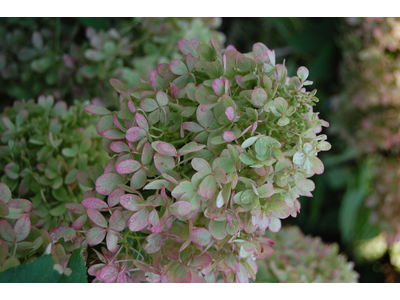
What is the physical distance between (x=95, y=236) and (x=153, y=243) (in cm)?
6

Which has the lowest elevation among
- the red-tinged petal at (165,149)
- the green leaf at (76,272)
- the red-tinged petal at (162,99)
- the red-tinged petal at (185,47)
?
the green leaf at (76,272)

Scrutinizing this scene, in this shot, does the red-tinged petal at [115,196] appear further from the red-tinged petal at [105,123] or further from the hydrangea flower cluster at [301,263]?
the hydrangea flower cluster at [301,263]

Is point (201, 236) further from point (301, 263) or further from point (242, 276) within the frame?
point (301, 263)

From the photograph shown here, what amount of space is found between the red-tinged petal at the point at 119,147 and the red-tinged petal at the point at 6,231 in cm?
12

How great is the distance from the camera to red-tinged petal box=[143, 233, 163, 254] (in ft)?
1.04

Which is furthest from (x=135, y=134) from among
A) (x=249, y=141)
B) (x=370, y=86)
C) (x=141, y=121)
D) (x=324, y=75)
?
(x=324, y=75)

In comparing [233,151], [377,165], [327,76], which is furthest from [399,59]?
[233,151]

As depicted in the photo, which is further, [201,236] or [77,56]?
[77,56]

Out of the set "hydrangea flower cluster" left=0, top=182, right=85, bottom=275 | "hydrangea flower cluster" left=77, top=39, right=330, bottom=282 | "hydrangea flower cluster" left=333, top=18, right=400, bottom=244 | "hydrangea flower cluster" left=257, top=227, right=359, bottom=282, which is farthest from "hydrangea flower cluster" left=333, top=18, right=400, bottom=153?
"hydrangea flower cluster" left=0, top=182, right=85, bottom=275

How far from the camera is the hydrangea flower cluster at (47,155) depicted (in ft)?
1.40

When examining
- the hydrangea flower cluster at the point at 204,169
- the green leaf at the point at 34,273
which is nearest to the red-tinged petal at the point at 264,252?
the hydrangea flower cluster at the point at 204,169

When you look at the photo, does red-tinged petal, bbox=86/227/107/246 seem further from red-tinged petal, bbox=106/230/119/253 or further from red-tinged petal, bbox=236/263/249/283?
red-tinged petal, bbox=236/263/249/283

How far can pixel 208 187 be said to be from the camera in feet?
0.94

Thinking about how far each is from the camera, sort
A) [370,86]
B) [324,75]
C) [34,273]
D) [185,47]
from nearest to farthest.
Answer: [34,273] < [185,47] < [370,86] < [324,75]
